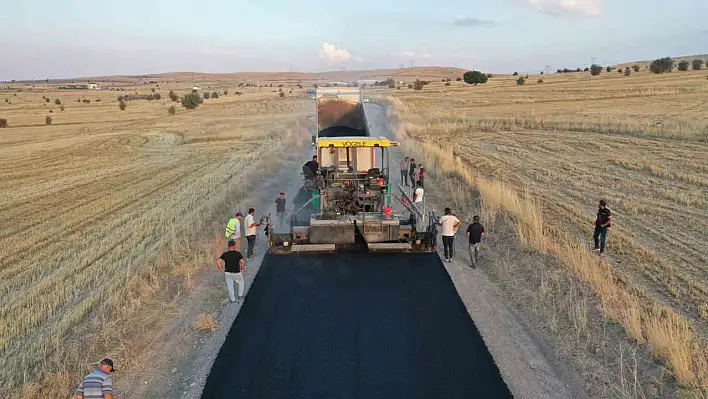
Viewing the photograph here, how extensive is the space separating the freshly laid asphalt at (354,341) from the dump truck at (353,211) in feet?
4.39

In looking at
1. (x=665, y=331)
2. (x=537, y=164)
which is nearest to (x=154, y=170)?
(x=537, y=164)

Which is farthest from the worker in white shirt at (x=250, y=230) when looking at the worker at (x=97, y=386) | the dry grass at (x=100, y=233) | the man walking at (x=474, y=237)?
the worker at (x=97, y=386)

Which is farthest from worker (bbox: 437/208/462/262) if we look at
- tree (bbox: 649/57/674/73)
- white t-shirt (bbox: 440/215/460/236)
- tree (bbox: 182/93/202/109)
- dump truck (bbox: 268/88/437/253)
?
tree (bbox: 649/57/674/73)

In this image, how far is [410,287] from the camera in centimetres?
1049

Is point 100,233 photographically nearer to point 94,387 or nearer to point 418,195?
point 418,195

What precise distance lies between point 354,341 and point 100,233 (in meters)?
9.97

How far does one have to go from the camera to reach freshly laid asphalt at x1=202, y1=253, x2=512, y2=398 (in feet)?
23.0

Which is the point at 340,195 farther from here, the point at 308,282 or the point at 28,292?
the point at 28,292

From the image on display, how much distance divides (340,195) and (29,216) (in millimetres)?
10518

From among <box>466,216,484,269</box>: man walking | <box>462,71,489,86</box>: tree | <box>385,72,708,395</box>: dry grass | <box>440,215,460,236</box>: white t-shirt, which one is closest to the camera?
<box>385,72,708,395</box>: dry grass

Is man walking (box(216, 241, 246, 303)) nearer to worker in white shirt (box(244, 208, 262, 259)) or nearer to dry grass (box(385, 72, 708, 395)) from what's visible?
worker in white shirt (box(244, 208, 262, 259))

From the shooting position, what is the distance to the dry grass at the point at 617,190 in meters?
8.98

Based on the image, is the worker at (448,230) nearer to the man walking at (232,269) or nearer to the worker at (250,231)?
the worker at (250,231)

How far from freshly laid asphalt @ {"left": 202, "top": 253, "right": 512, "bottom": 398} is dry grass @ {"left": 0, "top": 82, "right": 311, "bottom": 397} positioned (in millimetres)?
1827
